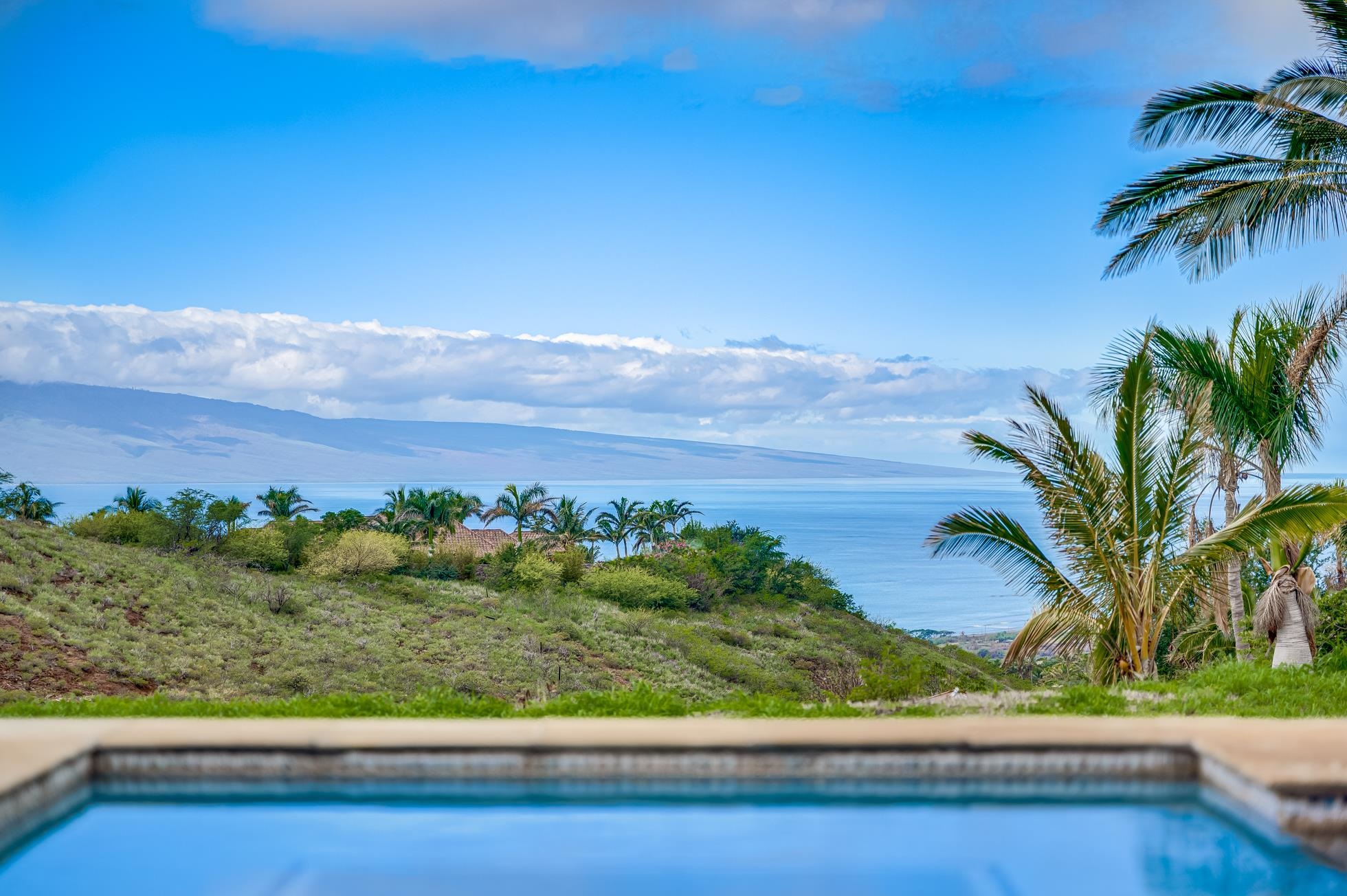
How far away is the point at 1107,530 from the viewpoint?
27.1 ft

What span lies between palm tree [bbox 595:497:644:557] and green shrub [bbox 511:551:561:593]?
19.0m

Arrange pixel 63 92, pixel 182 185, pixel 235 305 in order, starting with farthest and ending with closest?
pixel 235 305, pixel 182 185, pixel 63 92

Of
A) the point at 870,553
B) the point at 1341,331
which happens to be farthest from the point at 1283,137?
the point at 870,553

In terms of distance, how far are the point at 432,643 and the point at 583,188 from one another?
126 ft

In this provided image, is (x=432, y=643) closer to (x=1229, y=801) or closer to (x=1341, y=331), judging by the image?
(x=1341, y=331)

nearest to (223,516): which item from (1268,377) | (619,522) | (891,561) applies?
(619,522)

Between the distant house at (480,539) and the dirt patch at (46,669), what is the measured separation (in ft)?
75.5

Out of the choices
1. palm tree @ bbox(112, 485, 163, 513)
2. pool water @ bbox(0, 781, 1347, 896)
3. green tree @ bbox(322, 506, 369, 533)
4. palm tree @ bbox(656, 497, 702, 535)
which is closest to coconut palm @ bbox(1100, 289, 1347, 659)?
pool water @ bbox(0, 781, 1347, 896)

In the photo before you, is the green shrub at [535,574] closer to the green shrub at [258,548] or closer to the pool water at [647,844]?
the green shrub at [258,548]

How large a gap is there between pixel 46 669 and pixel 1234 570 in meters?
17.1

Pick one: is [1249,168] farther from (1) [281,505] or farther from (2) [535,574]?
(1) [281,505]

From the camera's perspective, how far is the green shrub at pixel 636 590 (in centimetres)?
3734

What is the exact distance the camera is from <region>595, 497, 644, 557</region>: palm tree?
58.1 metres

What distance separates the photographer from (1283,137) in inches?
352
